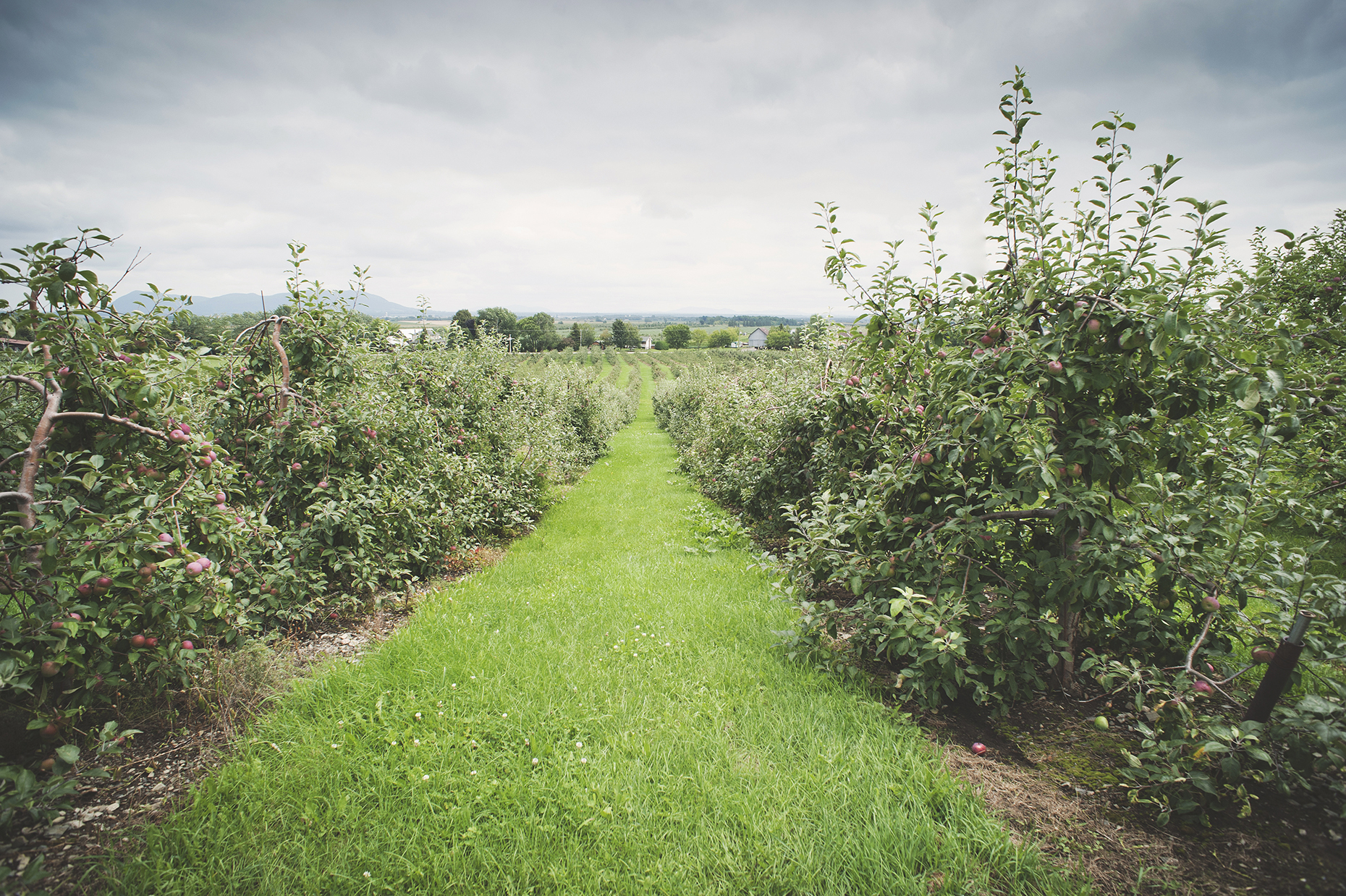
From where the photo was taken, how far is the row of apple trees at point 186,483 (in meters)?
2.39

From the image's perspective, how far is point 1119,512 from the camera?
2.86 m

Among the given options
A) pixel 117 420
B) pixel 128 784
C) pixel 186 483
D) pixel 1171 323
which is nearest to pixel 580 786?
pixel 128 784

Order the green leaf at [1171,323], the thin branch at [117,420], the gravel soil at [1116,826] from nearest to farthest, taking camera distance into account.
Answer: the gravel soil at [1116,826] → the green leaf at [1171,323] → the thin branch at [117,420]

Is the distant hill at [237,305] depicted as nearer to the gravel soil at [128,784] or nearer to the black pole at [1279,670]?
the gravel soil at [128,784]

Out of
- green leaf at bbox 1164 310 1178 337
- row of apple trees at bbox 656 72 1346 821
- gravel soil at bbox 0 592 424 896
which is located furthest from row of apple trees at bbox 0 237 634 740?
green leaf at bbox 1164 310 1178 337

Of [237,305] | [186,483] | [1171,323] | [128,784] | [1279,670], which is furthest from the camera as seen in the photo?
[237,305]

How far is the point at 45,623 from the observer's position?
2.25 metres

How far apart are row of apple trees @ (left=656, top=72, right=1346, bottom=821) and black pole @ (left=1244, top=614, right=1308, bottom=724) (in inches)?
2.3

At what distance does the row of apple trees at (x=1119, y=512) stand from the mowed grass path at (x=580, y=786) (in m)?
0.58

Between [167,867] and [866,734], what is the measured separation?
132 inches

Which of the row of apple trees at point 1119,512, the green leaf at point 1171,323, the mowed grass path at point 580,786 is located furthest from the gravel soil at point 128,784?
the green leaf at point 1171,323

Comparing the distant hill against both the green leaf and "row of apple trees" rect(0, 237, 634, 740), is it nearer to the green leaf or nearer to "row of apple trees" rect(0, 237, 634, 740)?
"row of apple trees" rect(0, 237, 634, 740)

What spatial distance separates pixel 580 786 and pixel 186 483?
2.75 m

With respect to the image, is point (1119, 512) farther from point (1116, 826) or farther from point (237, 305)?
point (237, 305)
